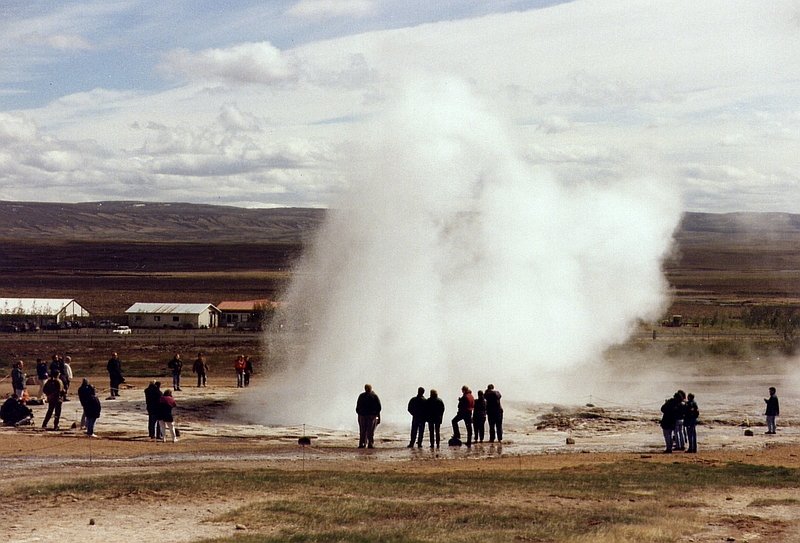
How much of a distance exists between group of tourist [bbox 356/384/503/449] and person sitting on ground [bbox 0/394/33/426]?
8513 millimetres

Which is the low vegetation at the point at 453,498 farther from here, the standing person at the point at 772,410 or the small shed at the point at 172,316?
the small shed at the point at 172,316

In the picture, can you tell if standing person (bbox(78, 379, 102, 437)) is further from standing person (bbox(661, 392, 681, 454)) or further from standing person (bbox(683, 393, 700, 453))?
standing person (bbox(683, 393, 700, 453))

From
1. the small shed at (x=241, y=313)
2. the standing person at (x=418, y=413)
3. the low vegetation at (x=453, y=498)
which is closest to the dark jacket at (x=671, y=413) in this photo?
the low vegetation at (x=453, y=498)

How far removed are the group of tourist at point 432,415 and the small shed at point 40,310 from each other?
220ft

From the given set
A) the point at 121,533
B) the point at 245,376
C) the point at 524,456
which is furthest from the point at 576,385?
the point at 121,533

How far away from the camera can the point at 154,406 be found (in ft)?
80.9

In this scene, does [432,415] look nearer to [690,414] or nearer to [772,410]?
[690,414]

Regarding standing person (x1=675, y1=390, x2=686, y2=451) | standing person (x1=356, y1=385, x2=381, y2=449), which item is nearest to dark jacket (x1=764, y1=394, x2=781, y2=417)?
standing person (x1=675, y1=390, x2=686, y2=451)

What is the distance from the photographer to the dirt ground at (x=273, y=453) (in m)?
15.1

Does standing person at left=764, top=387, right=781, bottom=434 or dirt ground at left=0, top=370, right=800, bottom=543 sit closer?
dirt ground at left=0, top=370, right=800, bottom=543

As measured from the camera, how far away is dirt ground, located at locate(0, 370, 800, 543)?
15.1 m

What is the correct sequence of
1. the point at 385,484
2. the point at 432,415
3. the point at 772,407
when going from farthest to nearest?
1. the point at 772,407
2. the point at 432,415
3. the point at 385,484

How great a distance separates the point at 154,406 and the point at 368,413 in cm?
524

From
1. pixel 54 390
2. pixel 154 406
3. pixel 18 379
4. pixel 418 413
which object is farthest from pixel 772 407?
pixel 18 379
